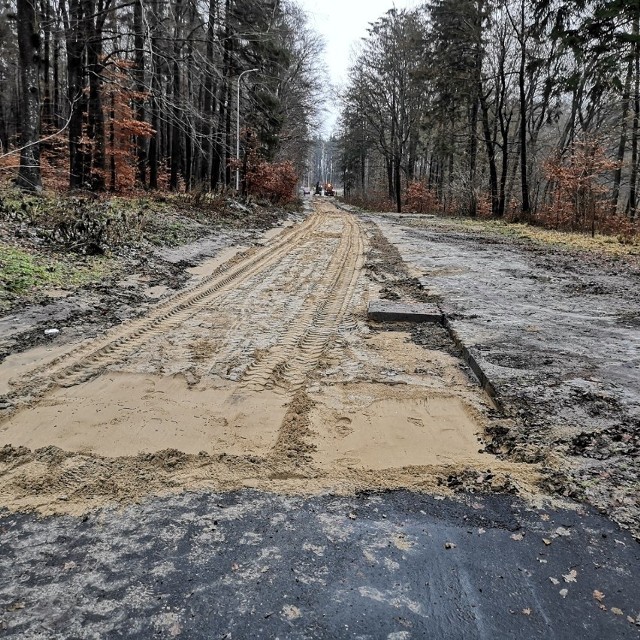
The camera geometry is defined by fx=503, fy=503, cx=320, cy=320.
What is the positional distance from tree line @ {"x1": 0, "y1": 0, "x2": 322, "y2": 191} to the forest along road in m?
6.67

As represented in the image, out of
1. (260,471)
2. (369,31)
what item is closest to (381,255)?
(260,471)

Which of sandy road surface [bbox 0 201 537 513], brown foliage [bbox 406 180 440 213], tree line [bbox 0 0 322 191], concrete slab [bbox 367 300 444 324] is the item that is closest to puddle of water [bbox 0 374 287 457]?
sandy road surface [bbox 0 201 537 513]

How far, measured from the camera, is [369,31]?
29453 millimetres

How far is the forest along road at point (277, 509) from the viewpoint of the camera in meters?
1.86

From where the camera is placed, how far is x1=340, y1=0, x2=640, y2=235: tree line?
47.6 ft

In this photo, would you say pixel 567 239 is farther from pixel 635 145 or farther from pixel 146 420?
pixel 146 420

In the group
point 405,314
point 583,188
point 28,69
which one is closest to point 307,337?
point 405,314

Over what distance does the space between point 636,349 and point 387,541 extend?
361cm

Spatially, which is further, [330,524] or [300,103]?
[300,103]

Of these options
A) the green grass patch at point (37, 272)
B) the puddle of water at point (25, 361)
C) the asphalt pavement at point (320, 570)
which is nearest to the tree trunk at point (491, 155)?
the green grass patch at point (37, 272)

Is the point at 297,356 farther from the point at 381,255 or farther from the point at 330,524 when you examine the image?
the point at 381,255

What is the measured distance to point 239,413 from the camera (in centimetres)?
356

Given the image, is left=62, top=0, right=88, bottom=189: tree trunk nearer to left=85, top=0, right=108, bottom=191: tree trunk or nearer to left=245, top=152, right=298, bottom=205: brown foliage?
left=85, top=0, right=108, bottom=191: tree trunk

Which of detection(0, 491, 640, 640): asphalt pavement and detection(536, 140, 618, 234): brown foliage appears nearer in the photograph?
detection(0, 491, 640, 640): asphalt pavement
